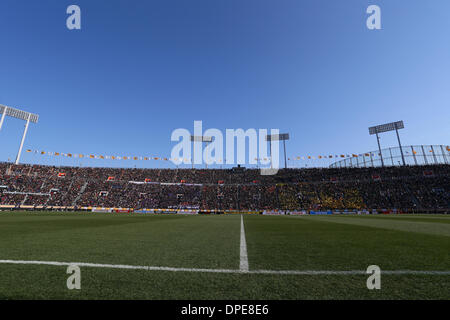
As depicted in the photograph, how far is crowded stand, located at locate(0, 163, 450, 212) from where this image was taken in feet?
148

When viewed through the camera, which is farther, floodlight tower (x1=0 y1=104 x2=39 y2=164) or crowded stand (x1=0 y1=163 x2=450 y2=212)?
floodlight tower (x1=0 y1=104 x2=39 y2=164)

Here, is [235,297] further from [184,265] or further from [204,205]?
[204,205]

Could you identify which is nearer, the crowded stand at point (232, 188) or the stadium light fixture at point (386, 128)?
the crowded stand at point (232, 188)

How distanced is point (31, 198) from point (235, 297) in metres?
62.0

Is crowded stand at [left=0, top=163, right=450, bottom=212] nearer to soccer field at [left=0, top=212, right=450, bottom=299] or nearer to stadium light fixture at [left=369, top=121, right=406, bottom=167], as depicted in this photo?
stadium light fixture at [left=369, top=121, right=406, bottom=167]

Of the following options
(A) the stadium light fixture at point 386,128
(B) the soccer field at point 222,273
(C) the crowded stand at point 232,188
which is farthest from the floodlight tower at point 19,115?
(A) the stadium light fixture at point 386,128

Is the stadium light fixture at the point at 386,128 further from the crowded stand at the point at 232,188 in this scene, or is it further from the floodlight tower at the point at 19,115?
the floodlight tower at the point at 19,115

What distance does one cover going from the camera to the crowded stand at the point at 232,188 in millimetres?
45156

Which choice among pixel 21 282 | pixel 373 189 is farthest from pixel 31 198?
pixel 373 189

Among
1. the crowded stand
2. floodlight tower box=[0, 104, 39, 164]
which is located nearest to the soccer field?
the crowded stand

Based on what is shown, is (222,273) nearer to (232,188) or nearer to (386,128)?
(232,188)

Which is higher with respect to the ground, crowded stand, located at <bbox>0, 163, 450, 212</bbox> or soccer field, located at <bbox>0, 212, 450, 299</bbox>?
crowded stand, located at <bbox>0, 163, 450, 212</bbox>

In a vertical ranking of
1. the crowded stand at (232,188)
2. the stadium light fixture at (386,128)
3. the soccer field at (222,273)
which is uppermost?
the stadium light fixture at (386,128)

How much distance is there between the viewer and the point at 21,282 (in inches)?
119
